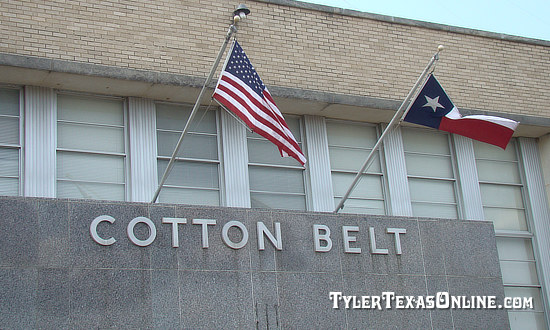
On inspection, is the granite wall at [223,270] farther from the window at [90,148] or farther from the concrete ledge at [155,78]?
the concrete ledge at [155,78]

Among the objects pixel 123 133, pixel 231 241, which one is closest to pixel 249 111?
pixel 231 241

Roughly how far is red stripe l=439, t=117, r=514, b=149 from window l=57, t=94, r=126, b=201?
5.21 metres

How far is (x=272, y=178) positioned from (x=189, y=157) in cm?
154

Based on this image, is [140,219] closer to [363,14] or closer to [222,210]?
[222,210]

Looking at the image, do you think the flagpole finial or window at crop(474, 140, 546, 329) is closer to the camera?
the flagpole finial

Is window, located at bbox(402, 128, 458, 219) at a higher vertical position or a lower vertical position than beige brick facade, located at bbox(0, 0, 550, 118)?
lower

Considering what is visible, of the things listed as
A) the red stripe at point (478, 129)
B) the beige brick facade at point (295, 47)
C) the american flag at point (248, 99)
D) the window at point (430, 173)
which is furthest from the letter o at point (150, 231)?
the window at point (430, 173)

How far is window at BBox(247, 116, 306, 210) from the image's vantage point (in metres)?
14.8

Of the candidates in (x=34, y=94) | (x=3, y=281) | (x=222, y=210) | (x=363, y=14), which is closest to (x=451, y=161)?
(x=363, y=14)

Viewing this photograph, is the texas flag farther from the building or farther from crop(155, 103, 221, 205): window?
crop(155, 103, 221, 205): window

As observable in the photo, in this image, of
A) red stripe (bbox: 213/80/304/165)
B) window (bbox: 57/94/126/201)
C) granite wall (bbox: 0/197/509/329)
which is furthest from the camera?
window (bbox: 57/94/126/201)

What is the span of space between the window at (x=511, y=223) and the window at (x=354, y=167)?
2.27 metres

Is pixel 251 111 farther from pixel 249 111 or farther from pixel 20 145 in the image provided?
pixel 20 145

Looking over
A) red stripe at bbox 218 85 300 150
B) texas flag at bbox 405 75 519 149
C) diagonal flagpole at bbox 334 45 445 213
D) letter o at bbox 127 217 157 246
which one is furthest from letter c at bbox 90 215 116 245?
texas flag at bbox 405 75 519 149
